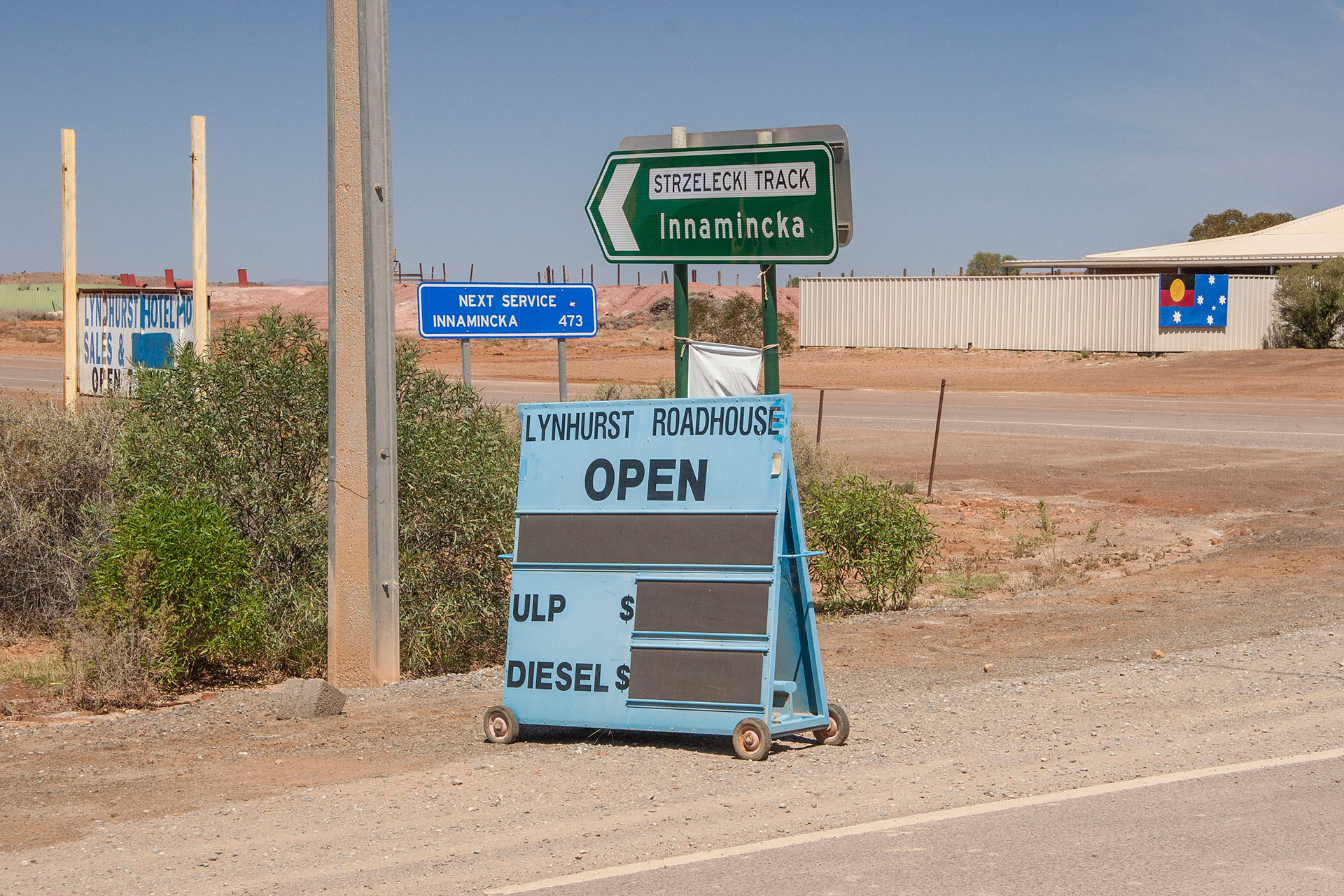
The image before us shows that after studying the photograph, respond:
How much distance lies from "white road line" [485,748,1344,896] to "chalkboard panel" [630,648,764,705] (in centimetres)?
112

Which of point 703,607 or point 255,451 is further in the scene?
point 255,451

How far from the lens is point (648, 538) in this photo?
21.5ft

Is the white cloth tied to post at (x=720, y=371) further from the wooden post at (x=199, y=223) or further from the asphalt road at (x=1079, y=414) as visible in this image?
the asphalt road at (x=1079, y=414)

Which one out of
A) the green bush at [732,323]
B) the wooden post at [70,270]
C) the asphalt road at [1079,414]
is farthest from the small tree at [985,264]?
the wooden post at [70,270]

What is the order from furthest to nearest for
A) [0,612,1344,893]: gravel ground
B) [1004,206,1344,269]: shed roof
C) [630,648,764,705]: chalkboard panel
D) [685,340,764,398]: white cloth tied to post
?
[1004,206,1344,269]: shed roof < [685,340,764,398]: white cloth tied to post < [630,648,764,705]: chalkboard panel < [0,612,1344,893]: gravel ground

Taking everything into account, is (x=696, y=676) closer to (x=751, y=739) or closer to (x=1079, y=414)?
(x=751, y=739)

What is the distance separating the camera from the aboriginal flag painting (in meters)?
50.8

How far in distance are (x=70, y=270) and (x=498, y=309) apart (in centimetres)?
612

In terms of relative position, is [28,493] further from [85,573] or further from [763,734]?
[763,734]

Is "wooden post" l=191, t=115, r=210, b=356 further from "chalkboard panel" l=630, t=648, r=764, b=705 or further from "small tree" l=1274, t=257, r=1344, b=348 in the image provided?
"small tree" l=1274, t=257, r=1344, b=348

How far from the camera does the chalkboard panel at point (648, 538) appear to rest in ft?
20.7

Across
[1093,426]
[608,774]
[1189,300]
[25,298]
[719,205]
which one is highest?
[25,298]

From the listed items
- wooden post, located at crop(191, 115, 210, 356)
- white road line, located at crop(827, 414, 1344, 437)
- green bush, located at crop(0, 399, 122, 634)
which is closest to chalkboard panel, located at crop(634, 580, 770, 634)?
green bush, located at crop(0, 399, 122, 634)

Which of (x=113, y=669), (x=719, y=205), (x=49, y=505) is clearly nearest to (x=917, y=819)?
(x=719, y=205)
